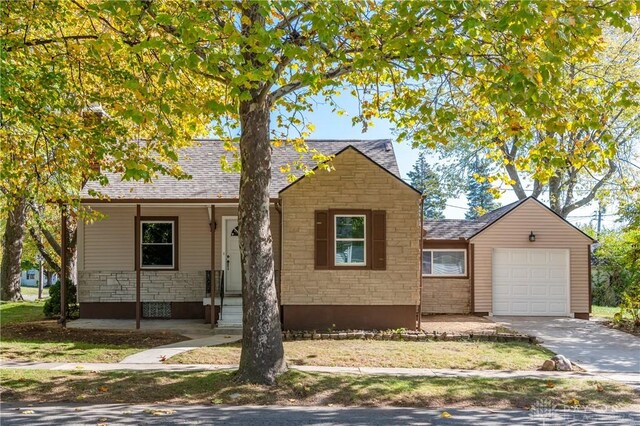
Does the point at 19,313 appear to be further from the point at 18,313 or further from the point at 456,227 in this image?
the point at 456,227

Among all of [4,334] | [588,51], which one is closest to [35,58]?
[4,334]

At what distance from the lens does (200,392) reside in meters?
8.20

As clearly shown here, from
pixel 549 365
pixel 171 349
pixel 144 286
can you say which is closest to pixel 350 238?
pixel 171 349

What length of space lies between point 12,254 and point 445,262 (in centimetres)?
1684

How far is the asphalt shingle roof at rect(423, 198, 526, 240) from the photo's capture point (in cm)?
1862

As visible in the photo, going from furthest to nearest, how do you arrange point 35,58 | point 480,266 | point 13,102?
point 480,266 < point 35,58 < point 13,102

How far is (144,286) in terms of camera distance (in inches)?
635

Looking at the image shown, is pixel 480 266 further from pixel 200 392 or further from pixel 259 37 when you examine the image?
pixel 259 37

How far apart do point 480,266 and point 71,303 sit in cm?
1282

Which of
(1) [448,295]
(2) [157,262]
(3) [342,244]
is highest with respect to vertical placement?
(3) [342,244]

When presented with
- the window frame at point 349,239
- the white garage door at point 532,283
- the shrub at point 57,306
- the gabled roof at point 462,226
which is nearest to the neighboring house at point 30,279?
the shrub at point 57,306

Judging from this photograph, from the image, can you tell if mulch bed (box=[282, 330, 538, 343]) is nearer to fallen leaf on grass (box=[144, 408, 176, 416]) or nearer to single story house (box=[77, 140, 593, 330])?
single story house (box=[77, 140, 593, 330])

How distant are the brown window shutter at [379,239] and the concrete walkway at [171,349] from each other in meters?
3.88

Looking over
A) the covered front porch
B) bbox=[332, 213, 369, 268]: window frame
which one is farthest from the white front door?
bbox=[332, 213, 369, 268]: window frame
